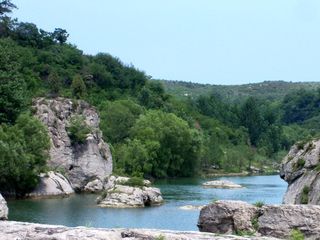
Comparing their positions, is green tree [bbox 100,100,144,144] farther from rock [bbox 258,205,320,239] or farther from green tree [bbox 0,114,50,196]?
rock [bbox 258,205,320,239]

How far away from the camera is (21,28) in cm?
12606

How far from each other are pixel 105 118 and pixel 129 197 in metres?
53.8

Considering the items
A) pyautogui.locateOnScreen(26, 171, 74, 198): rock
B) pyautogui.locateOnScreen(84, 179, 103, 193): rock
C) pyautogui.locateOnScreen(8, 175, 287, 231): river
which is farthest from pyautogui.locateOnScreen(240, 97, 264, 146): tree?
pyautogui.locateOnScreen(26, 171, 74, 198): rock

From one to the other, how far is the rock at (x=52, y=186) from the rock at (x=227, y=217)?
4856 centimetres

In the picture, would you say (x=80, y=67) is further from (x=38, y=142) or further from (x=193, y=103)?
(x=193, y=103)

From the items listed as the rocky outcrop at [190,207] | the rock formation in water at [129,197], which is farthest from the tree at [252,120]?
the rocky outcrop at [190,207]

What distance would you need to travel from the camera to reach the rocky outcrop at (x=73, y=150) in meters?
79.7

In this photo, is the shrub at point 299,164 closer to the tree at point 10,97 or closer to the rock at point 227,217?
the rock at point 227,217

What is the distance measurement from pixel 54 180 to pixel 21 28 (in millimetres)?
60052

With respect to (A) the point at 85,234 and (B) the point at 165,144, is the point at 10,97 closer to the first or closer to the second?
(B) the point at 165,144

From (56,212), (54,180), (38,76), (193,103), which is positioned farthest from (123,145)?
(193,103)

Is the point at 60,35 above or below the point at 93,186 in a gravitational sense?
above

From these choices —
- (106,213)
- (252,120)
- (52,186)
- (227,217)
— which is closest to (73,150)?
(52,186)

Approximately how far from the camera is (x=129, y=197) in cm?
6222
